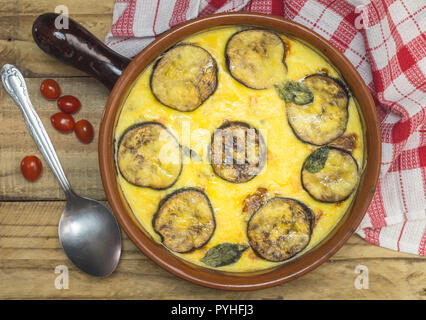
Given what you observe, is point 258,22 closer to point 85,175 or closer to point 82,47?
point 82,47

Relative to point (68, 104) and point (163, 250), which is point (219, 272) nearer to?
point (163, 250)

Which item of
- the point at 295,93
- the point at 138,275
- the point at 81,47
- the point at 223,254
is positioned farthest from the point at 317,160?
the point at 81,47

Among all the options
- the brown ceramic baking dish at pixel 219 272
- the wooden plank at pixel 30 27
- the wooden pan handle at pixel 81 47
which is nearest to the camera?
the brown ceramic baking dish at pixel 219 272

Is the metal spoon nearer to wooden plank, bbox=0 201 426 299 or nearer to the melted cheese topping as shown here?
wooden plank, bbox=0 201 426 299

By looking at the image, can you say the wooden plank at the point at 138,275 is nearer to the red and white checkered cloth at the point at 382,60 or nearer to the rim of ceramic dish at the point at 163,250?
the red and white checkered cloth at the point at 382,60

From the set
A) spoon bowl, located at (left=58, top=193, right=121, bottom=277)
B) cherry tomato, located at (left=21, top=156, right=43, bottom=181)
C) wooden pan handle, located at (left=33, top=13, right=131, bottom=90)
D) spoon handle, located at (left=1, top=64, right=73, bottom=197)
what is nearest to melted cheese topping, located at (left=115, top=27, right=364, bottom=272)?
wooden pan handle, located at (left=33, top=13, right=131, bottom=90)

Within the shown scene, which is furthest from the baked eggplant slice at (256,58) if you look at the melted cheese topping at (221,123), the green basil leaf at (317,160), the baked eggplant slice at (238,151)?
the green basil leaf at (317,160)
